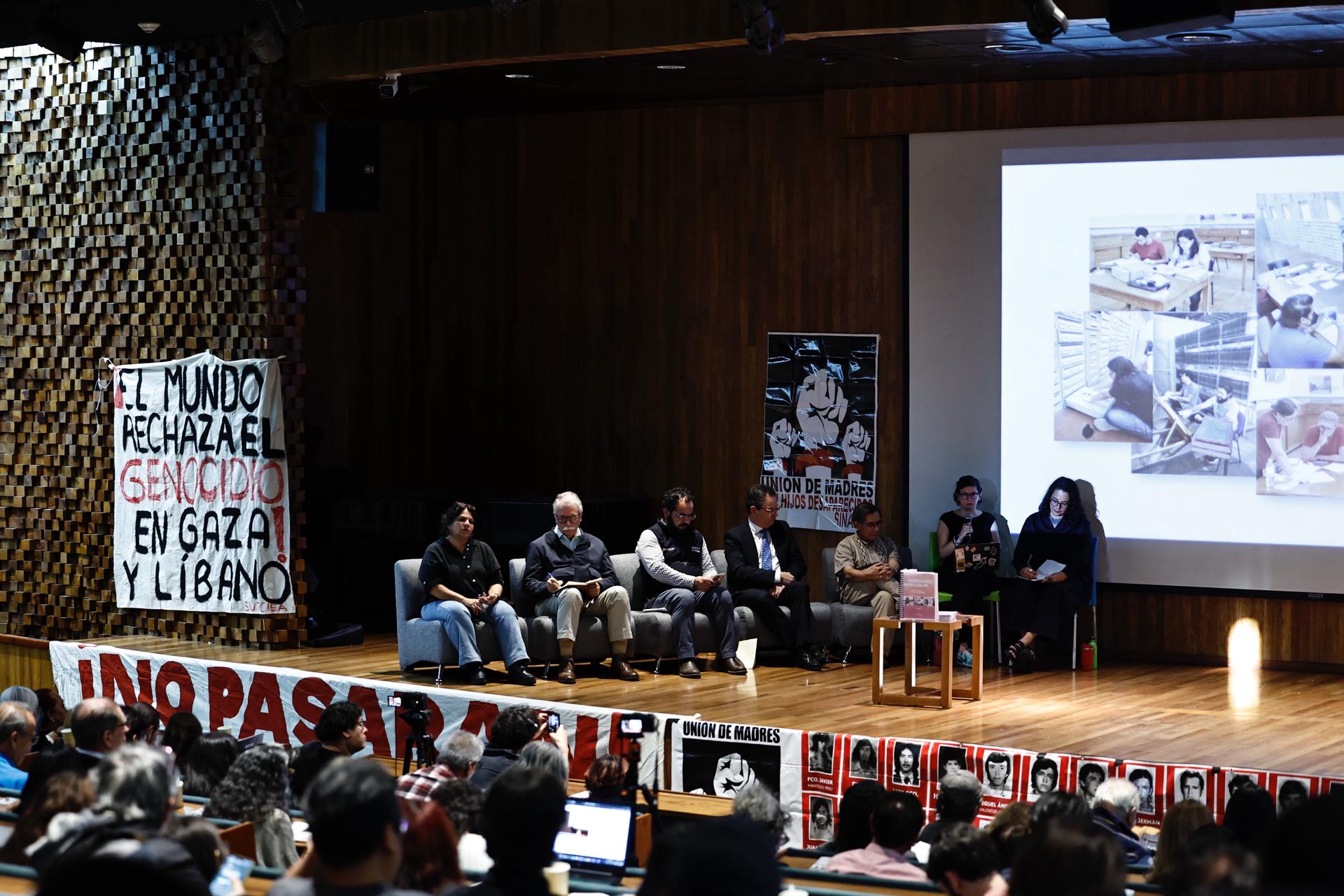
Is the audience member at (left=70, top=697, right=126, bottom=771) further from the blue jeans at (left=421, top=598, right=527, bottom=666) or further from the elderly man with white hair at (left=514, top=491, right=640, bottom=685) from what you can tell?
the elderly man with white hair at (left=514, top=491, right=640, bottom=685)

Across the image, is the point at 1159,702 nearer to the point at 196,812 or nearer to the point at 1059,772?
the point at 1059,772

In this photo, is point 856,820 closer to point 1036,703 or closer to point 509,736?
point 509,736

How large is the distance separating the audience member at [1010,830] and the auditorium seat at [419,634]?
4.26m

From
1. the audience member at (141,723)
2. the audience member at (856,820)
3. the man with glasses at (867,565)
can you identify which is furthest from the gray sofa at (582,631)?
the audience member at (856,820)

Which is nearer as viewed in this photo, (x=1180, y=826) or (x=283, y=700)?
(x=1180, y=826)

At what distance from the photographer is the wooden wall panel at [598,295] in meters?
10.1

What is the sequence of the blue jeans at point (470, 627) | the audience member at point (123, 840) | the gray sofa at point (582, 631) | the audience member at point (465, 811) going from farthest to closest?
the gray sofa at point (582, 631) → the blue jeans at point (470, 627) → the audience member at point (465, 811) → the audience member at point (123, 840)

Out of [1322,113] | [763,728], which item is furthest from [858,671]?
[1322,113]

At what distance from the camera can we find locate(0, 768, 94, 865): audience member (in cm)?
334

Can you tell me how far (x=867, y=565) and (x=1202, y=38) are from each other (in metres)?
3.26

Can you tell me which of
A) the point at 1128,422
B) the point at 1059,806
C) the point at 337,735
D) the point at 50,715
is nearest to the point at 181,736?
the point at 337,735

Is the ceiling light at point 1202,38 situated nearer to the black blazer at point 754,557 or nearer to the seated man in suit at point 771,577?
the seated man in suit at point 771,577

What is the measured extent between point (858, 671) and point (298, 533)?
3.20m

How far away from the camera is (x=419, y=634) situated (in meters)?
8.12
